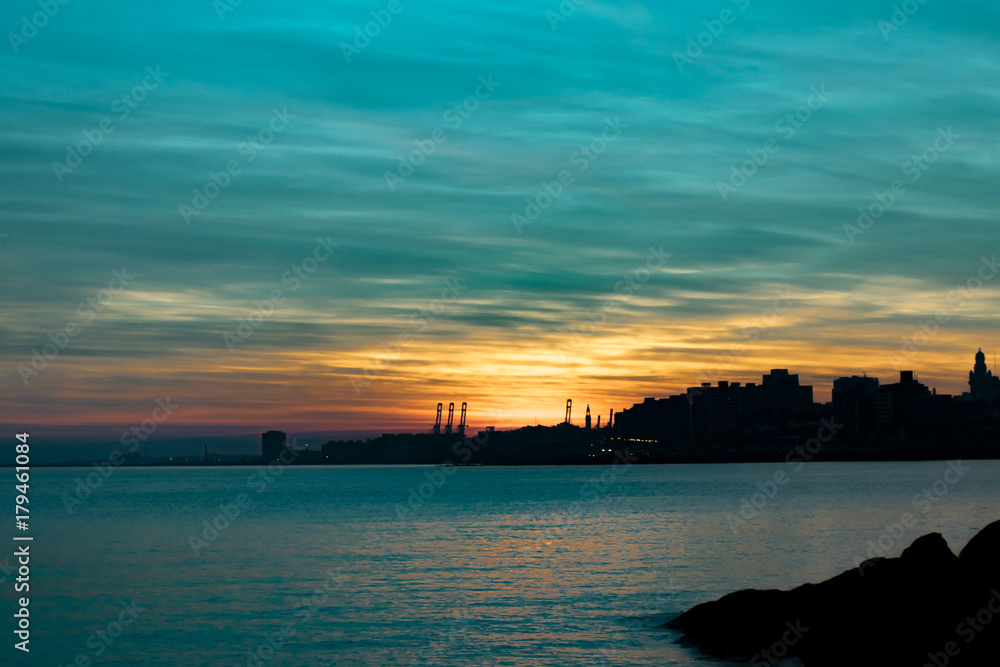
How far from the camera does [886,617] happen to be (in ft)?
81.8

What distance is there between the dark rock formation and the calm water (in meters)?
2.34

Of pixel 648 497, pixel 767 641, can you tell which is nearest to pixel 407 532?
pixel 767 641

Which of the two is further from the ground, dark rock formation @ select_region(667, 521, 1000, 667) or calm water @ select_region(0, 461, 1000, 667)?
dark rock formation @ select_region(667, 521, 1000, 667)

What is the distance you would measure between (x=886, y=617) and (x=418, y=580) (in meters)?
24.0

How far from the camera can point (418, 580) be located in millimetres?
44188

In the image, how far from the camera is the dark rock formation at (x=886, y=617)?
78.0 feet

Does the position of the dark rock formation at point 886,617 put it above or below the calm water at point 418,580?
above

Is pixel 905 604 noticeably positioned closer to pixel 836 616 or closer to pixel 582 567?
pixel 836 616

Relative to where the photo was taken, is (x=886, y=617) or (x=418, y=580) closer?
(x=886, y=617)

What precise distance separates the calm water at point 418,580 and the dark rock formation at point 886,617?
2.34m

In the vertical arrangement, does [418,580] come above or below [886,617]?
below

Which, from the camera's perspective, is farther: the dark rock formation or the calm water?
the calm water

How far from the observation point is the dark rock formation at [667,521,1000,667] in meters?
23.8

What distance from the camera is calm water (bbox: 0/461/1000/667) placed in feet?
97.8
